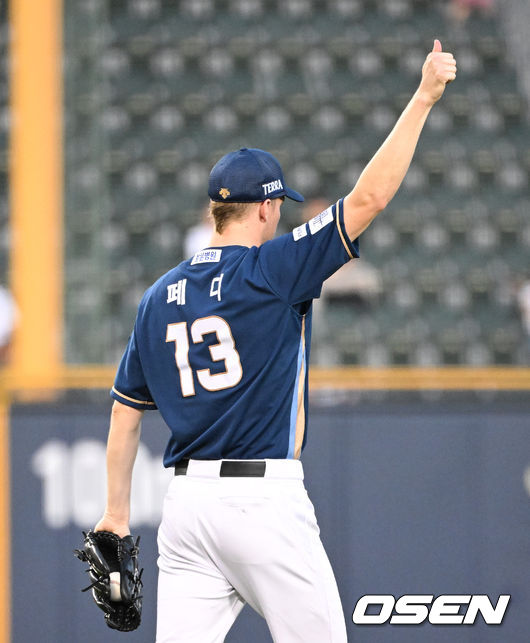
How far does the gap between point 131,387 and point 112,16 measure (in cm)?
470

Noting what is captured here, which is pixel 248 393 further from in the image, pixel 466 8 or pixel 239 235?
pixel 466 8

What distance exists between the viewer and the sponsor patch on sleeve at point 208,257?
113 inches

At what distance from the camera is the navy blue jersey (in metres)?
2.71

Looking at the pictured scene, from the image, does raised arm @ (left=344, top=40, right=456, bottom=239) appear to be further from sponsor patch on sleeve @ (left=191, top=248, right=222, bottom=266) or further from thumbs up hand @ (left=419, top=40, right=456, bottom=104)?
sponsor patch on sleeve @ (left=191, top=248, right=222, bottom=266)

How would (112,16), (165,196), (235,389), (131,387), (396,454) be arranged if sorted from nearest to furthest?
(235,389) → (131,387) → (396,454) → (112,16) → (165,196)

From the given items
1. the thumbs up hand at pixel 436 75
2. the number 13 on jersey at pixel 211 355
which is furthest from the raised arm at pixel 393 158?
the number 13 on jersey at pixel 211 355

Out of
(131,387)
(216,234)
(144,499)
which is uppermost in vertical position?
(216,234)

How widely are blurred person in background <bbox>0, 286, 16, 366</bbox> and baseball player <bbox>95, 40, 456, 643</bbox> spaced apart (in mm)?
2603

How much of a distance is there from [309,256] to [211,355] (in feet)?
1.23

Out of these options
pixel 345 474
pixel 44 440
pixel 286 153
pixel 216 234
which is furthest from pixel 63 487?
pixel 286 153

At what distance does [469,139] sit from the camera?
846 centimetres

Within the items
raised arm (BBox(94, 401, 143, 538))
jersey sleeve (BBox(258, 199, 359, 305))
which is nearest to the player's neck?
jersey sleeve (BBox(258, 199, 359, 305))

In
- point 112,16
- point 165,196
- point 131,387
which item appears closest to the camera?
point 131,387

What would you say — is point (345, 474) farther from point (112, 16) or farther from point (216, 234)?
point (112, 16)
